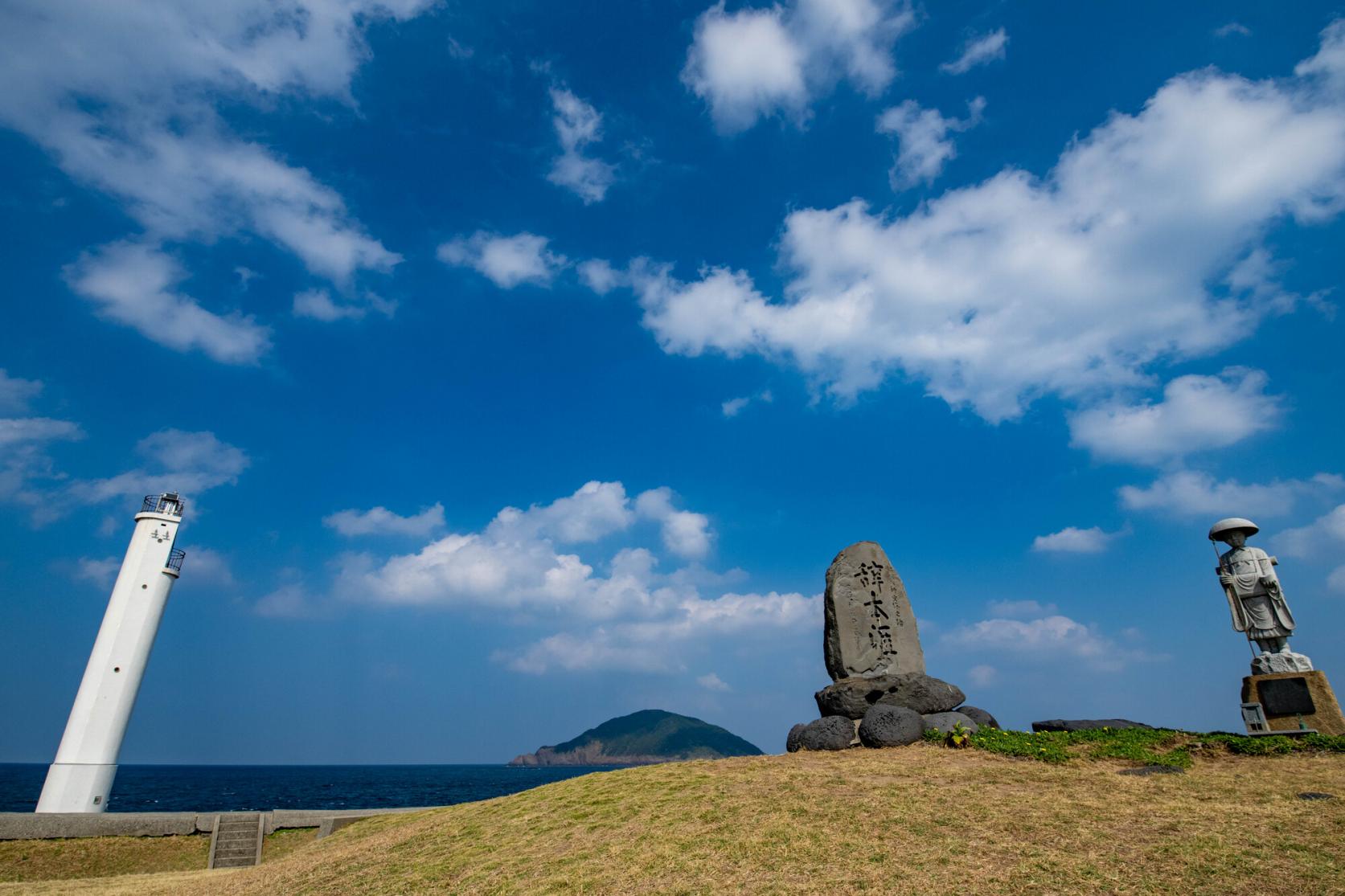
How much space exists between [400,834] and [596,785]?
4.39 m

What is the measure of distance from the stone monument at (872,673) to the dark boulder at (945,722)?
21 millimetres

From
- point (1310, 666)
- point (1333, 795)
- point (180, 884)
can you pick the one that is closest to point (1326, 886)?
point (1333, 795)

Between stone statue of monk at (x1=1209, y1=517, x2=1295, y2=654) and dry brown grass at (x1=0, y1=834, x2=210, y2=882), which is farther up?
stone statue of monk at (x1=1209, y1=517, x2=1295, y2=654)

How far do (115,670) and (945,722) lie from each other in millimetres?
30038

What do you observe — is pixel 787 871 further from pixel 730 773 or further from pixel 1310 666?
pixel 1310 666

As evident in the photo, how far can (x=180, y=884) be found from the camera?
15219 mm

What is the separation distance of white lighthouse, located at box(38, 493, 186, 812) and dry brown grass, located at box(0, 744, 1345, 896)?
43.7 ft

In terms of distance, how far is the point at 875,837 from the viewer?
10.1m

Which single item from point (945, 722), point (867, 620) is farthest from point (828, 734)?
point (867, 620)

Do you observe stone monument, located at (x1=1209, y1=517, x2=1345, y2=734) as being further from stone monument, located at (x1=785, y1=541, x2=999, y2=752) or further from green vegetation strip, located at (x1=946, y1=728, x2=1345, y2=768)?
stone monument, located at (x1=785, y1=541, x2=999, y2=752)

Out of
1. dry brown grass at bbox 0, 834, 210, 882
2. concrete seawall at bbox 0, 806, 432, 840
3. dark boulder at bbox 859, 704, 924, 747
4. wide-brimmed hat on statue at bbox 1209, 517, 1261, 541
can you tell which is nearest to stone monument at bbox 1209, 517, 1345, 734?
wide-brimmed hat on statue at bbox 1209, 517, 1261, 541

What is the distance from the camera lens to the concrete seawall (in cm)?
1923

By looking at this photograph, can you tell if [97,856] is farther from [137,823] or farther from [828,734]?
[828,734]


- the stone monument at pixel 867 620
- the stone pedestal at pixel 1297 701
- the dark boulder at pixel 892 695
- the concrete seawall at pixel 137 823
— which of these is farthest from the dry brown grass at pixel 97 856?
the stone pedestal at pixel 1297 701
